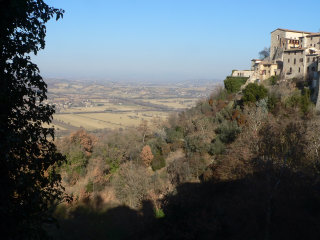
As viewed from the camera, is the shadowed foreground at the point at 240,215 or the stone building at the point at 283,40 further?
the stone building at the point at 283,40

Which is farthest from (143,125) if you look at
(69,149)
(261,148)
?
(261,148)

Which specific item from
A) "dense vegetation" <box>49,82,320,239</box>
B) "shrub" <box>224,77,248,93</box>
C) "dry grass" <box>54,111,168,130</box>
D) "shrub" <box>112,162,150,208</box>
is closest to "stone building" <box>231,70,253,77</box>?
"shrub" <box>224,77,248,93</box>

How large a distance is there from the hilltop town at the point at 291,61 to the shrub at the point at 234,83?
0.69 meters

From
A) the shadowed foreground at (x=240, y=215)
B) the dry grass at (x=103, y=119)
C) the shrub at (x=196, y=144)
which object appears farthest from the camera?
the dry grass at (x=103, y=119)

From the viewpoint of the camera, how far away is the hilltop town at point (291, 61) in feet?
79.4

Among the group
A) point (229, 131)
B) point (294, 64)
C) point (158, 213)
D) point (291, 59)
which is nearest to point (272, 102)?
point (229, 131)

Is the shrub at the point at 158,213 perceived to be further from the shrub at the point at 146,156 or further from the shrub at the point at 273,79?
the shrub at the point at 273,79

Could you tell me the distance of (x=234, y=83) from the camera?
96.4 ft

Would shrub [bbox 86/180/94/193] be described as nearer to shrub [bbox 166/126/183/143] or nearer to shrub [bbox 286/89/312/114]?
shrub [bbox 166/126/183/143]

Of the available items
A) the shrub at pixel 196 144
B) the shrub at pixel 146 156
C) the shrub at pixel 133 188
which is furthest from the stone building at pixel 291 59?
the shrub at pixel 133 188

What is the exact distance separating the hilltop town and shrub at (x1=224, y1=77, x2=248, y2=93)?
693mm

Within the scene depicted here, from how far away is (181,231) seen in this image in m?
11.1

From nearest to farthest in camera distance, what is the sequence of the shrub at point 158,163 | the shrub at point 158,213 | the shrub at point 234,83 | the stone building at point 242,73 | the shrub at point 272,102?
the shrub at point 158,213, the shrub at point 272,102, the shrub at point 158,163, the shrub at point 234,83, the stone building at point 242,73

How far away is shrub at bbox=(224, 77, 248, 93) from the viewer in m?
29.3
